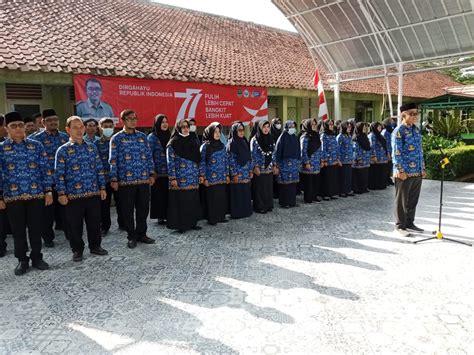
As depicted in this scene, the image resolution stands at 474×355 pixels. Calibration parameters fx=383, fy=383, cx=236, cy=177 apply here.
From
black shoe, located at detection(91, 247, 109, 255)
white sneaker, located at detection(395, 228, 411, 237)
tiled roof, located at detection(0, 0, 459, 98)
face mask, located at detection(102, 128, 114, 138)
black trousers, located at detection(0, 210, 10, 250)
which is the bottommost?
white sneaker, located at detection(395, 228, 411, 237)

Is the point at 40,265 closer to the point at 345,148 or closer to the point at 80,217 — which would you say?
the point at 80,217

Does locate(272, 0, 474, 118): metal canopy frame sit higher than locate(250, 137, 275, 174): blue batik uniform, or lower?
higher

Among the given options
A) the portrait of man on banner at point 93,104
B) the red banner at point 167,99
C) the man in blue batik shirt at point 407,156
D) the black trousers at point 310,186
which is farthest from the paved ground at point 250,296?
the red banner at point 167,99

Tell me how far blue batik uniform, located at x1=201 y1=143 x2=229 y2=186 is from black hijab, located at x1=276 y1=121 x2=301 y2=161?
4.32 feet

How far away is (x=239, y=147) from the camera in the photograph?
6.02 meters

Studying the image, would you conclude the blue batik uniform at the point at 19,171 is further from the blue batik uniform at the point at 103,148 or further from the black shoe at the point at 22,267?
the blue batik uniform at the point at 103,148

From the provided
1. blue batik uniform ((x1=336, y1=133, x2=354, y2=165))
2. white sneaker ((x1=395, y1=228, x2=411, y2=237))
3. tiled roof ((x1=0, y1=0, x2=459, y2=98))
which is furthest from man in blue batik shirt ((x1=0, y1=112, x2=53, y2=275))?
blue batik uniform ((x1=336, y1=133, x2=354, y2=165))

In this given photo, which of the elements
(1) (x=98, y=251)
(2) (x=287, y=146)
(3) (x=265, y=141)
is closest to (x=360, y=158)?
(2) (x=287, y=146)

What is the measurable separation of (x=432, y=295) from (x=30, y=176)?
405 centimetres

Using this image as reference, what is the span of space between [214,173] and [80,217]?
2.09 meters

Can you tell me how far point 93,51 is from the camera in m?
8.63

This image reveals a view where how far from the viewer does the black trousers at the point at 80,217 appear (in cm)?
427

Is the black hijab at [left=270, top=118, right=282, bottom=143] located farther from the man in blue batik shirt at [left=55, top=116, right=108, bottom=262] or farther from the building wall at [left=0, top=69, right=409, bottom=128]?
the building wall at [left=0, top=69, right=409, bottom=128]

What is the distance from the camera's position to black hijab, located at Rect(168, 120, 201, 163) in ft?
17.0
